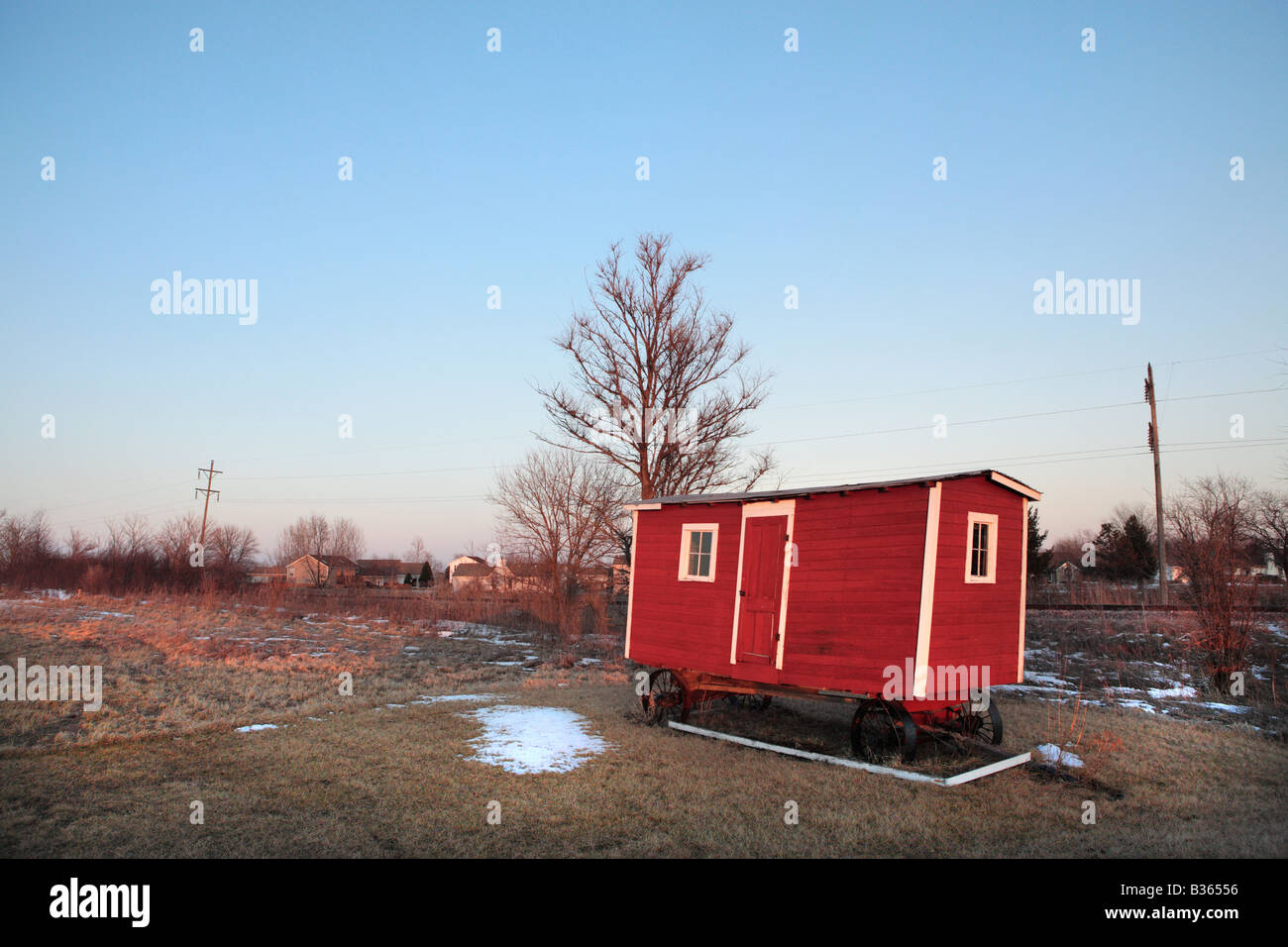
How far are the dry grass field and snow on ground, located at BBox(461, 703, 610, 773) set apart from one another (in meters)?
0.11

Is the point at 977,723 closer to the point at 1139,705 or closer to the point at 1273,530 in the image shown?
the point at 1139,705

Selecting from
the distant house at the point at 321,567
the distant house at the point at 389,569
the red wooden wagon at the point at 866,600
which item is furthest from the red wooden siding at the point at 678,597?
the distant house at the point at 389,569

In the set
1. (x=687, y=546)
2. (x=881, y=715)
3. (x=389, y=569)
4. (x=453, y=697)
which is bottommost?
(x=389, y=569)

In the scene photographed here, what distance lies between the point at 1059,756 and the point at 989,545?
2804 mm

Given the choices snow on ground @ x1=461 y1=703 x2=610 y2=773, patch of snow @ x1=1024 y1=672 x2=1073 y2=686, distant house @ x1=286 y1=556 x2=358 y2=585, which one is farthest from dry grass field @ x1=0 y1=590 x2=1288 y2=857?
distant house @ x1=286 y1=556 x2=358 y2=585

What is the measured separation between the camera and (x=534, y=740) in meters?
10.8

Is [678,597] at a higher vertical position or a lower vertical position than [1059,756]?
higher

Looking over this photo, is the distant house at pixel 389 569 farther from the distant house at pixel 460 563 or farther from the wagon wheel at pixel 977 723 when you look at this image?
the wagon wheel at pixel 977 723

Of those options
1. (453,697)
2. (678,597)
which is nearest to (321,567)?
(453,697)

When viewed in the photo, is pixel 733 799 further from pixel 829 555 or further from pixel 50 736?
pixel 50 736

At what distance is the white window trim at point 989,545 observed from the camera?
9.98m

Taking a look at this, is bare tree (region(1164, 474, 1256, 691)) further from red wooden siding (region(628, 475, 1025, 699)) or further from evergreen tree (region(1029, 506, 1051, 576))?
evergreen tree (region(1029, 506, 1051, 576))

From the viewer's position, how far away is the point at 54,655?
17.1 m

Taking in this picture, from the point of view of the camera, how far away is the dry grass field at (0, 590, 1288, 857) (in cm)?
667
